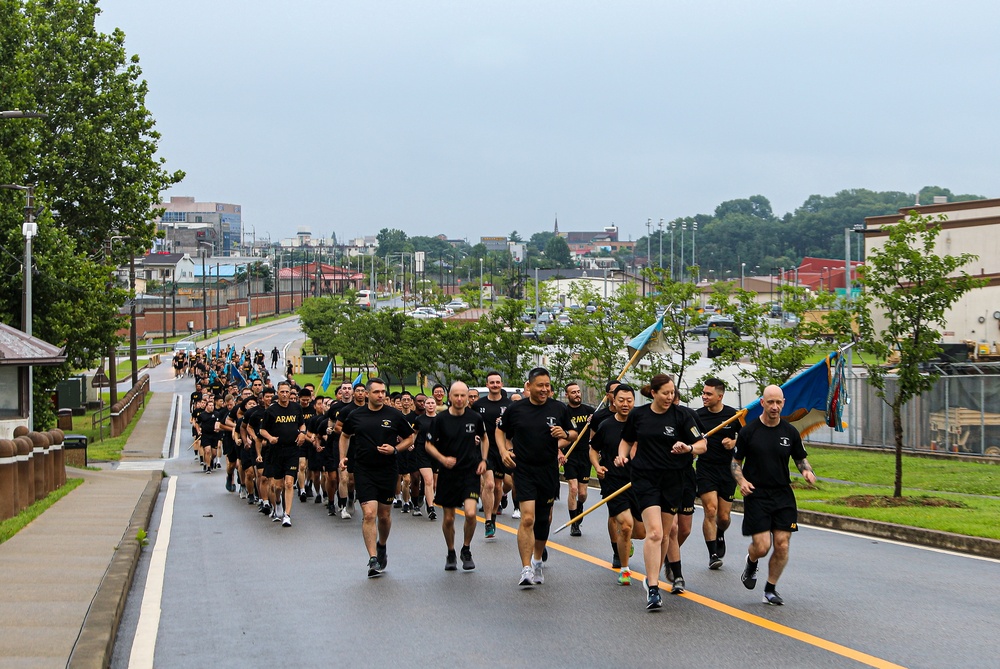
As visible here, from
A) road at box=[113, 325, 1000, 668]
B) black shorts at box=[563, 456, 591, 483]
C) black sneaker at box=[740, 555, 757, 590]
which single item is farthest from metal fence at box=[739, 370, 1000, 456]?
black sneaker at box=[740, 555, 757, 590]

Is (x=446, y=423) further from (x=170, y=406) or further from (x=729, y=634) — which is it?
(x=170, y=406)

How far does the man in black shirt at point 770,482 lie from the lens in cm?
1022

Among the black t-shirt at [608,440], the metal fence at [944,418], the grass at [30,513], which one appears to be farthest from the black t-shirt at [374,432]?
the metal fence at [944,418]

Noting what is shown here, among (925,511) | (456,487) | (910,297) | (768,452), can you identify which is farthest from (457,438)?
(910,297)

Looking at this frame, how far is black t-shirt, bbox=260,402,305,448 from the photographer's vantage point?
1723 cm

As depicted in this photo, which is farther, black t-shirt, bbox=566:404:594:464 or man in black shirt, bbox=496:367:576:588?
black t-shirt, bbox=566:404:594:464

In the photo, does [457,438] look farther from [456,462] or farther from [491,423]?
[491,423]

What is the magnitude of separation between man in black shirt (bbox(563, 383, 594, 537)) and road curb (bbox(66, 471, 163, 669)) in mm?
5222

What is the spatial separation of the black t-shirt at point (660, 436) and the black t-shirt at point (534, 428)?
984 millimetres

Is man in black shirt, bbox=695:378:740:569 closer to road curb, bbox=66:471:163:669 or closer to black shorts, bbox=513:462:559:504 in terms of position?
black shorts, bbox=513:462:559:504

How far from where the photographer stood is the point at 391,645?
888cm

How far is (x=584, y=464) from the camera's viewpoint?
53.0 feet

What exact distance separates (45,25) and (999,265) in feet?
116

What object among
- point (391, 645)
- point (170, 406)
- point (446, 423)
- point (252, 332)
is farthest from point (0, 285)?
point (252, 332)
